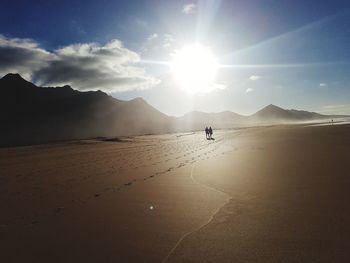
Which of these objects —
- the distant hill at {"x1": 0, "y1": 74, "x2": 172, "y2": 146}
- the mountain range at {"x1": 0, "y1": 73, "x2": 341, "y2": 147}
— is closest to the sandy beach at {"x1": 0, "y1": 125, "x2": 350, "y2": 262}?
the mountain range at {"x1": 0, "y1": 73, "x2": 341, "y2": 147}

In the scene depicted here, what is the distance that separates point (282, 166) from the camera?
42.6 ft

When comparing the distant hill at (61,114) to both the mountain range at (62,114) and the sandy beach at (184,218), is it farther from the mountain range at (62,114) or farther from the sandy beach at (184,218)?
the sandy beach at (184,218)

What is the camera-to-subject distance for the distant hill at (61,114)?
95.5 meters

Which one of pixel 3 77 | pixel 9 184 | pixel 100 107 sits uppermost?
pixel 3 77

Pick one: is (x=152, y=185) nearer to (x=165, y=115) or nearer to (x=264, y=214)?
(x=264, y=214)

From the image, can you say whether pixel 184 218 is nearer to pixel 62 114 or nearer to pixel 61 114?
pixel 61 114

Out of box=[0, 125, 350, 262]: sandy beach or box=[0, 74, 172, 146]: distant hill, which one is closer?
box=[0, 125, 350, 262]: sandy beach

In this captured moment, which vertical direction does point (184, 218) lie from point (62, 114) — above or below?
below

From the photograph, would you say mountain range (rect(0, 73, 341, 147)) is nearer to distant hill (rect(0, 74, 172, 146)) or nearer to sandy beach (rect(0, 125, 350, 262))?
distant hill (rect(0, 74, 172, 146))

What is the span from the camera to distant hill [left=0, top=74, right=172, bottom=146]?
95500 millimetres

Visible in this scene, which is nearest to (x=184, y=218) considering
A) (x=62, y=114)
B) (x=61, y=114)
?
(x=61, y=114)

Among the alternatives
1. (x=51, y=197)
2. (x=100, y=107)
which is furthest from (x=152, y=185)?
(x=100, y=107)

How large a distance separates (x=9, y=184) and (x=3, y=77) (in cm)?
12182

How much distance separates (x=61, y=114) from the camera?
112375 millimetres
